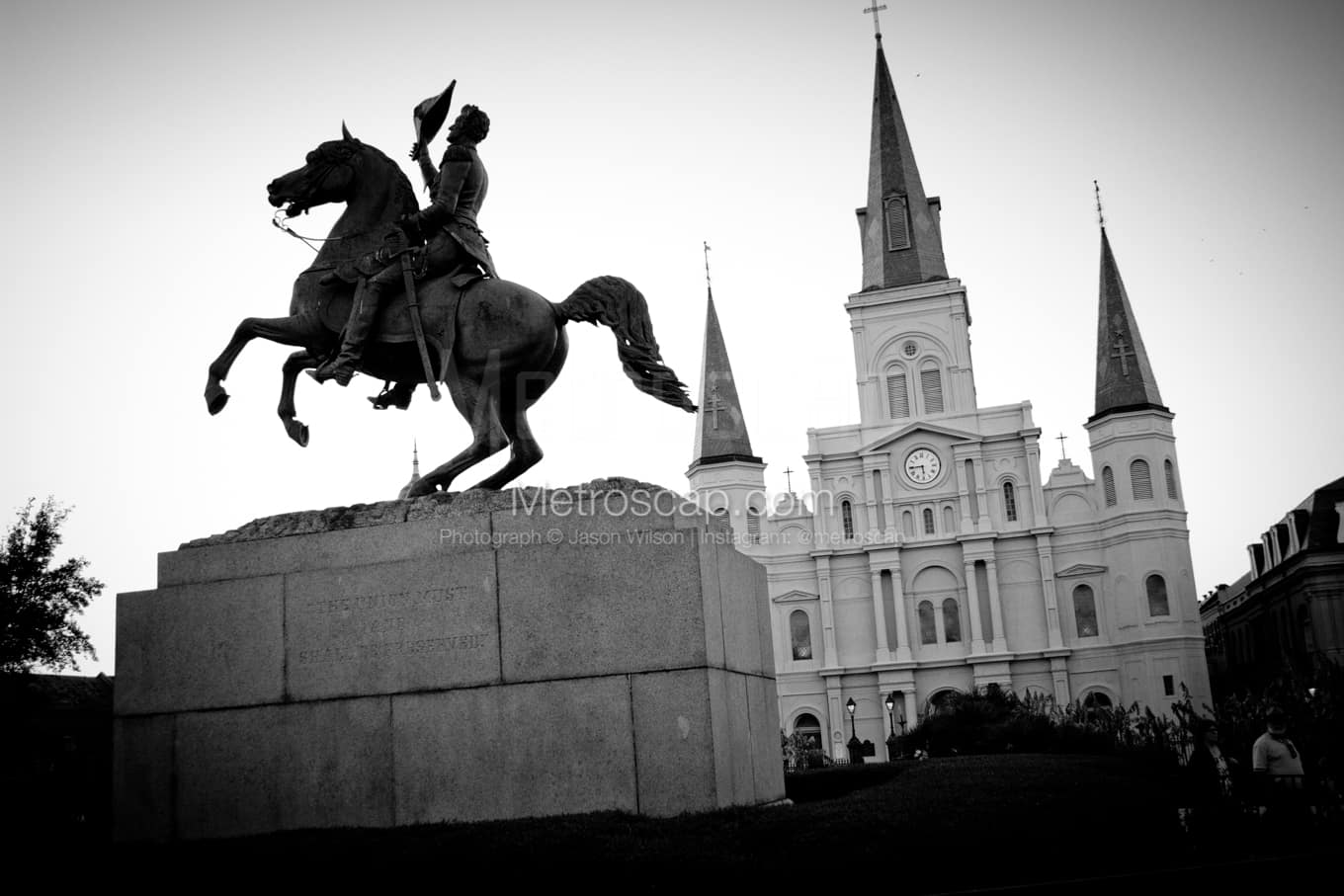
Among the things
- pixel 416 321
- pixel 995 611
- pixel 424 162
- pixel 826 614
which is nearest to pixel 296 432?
pixel 416 321

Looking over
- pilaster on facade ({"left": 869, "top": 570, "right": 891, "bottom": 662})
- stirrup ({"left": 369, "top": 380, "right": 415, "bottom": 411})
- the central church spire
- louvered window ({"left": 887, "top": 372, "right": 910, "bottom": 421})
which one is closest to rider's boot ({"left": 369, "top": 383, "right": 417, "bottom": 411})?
stirrup ({"left": 369, "top": 380, "right": 415, "bottom": 411})

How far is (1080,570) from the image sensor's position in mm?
65375

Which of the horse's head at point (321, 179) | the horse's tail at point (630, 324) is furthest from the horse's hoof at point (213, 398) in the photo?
the horse's tail at point (630, 324)

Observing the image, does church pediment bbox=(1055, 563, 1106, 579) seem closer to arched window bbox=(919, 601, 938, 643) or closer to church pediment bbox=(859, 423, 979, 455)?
arched window bbox=(919, 601, 938, 643)

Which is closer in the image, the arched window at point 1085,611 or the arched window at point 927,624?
the arched window at point 1085,611

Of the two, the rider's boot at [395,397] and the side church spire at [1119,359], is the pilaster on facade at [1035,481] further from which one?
the rider's boot at [395,397]

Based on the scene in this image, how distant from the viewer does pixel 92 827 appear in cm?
891

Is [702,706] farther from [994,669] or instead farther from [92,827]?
[994,669]

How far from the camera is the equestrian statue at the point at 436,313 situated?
9.07 meters

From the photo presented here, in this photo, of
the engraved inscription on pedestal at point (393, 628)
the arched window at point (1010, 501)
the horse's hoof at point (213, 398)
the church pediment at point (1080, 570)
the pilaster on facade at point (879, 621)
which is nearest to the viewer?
the engraved inscription on pedestal at point (393, 628)

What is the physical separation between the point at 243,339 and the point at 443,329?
1546 millimetres

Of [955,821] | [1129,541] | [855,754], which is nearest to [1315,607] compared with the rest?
[1129,541]

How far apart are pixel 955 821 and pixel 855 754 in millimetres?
32874

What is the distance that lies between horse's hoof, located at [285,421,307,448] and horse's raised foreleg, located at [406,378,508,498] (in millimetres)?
1178
